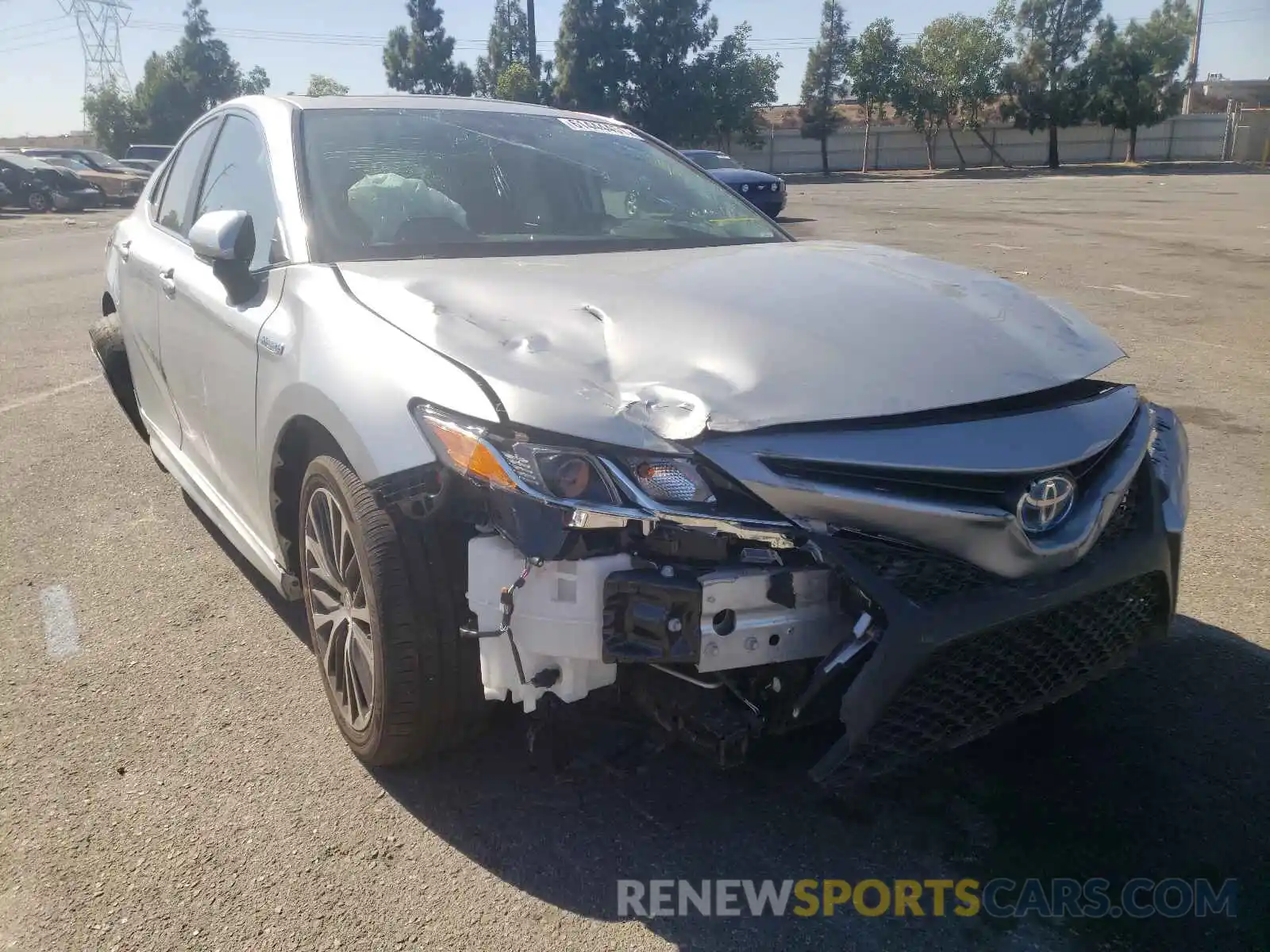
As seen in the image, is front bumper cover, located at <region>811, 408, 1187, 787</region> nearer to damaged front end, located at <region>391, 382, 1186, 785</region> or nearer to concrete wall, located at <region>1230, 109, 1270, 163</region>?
damaged front end, located at <region>391, 382, 1186, 785</region>

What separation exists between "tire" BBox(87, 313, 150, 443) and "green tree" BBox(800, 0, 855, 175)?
57.5 meters

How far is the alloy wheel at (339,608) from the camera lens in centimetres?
260

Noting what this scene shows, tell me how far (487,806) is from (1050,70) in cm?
6261

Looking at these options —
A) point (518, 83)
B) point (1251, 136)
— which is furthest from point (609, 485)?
point (1251, 136)

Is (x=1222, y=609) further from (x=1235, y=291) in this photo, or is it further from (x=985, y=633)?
(x=1235, y=291)

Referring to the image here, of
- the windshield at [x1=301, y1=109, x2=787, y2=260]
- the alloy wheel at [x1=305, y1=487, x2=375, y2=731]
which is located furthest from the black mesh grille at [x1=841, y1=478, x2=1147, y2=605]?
the windshield at [x1=301, y1=109, x2=787, y2=260]

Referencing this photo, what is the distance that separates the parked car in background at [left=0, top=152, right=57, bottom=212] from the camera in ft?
91.4

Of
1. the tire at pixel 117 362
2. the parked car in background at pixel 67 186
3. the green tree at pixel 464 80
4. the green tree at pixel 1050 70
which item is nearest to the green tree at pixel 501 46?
the green tree at pixel 464 80

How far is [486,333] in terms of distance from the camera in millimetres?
2396

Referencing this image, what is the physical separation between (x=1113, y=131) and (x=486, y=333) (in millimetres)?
62887

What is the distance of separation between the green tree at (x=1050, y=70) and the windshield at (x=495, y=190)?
57314mm

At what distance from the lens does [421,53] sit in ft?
242

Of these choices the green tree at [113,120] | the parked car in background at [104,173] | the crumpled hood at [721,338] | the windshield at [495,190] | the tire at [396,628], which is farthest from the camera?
the green tree at [113,120]

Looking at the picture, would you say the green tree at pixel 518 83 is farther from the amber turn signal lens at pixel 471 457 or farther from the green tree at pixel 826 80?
the amber turn signal lens at pixel 471 457
